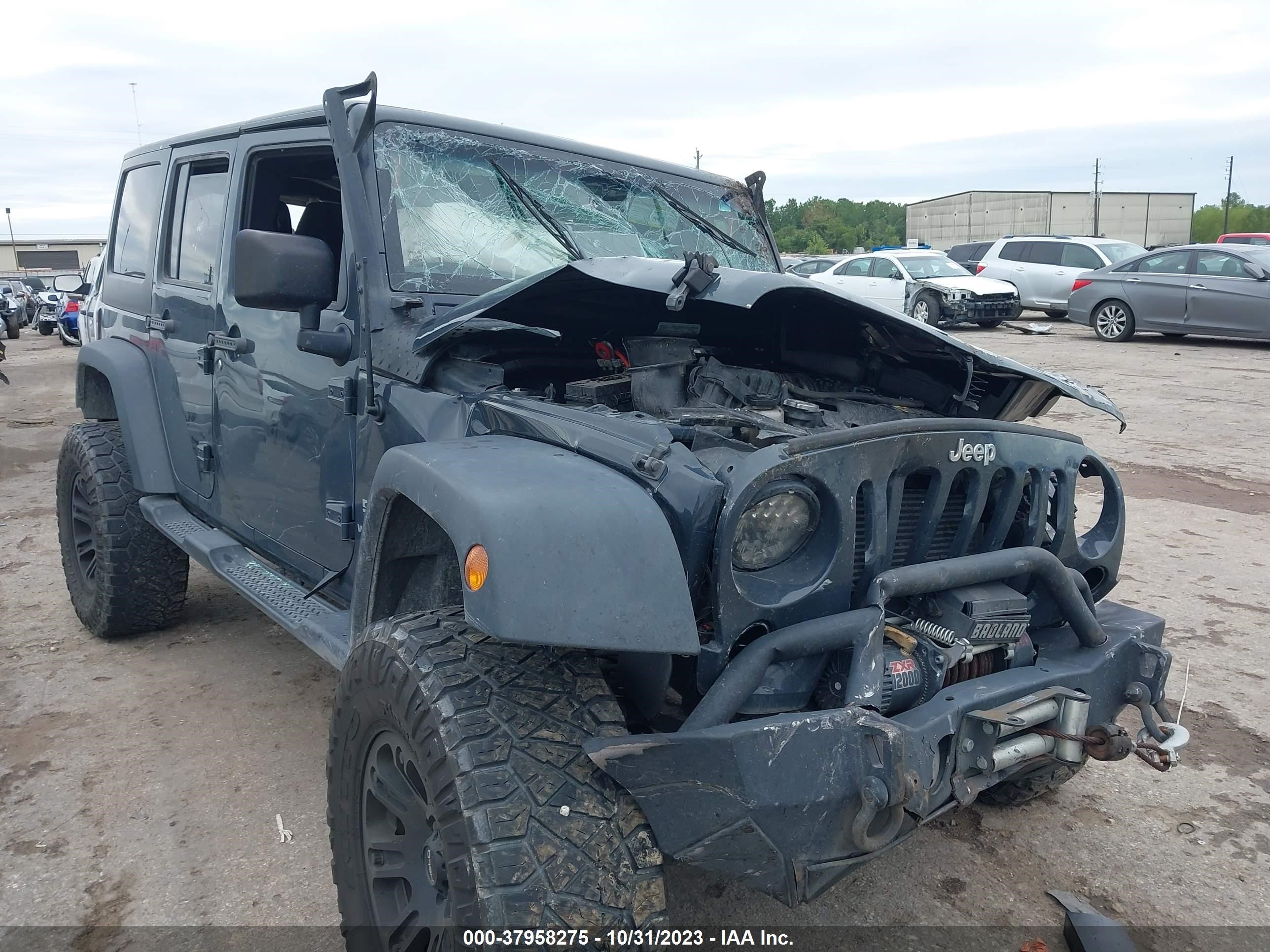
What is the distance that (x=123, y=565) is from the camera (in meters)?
4.12

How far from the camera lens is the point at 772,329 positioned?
2998 millimetres

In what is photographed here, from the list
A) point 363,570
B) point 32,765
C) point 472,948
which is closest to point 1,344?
point 32,765

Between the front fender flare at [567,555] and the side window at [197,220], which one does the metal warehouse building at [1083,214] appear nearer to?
the side window at [197,220]

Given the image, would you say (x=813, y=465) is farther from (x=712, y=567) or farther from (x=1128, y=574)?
(x=1128, y=574)

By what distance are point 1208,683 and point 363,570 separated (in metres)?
3.36

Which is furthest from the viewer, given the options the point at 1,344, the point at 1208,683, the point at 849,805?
the point at 1,344

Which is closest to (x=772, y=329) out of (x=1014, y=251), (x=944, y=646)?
(x=944, y=646)

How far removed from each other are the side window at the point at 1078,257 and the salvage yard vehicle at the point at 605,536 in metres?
16.8

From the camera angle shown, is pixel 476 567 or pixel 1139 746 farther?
pixel 1139 746

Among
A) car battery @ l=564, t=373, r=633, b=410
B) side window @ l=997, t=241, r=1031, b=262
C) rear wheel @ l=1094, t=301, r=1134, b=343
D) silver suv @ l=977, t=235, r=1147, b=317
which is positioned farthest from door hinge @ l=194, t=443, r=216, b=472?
side window @ l=997, t=241, r=1031, b=262

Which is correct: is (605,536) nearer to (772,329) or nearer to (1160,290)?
(772,329)

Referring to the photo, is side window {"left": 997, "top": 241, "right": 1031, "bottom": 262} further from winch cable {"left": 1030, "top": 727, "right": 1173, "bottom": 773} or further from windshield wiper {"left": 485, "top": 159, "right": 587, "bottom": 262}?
winch cable {"left": 1030, "top": 727, "right": 1173, "bottom": 773}

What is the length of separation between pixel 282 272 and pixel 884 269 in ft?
53.2

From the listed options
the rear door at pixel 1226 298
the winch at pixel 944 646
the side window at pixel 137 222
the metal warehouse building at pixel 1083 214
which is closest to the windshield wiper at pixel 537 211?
the winch at pixel 944 646
